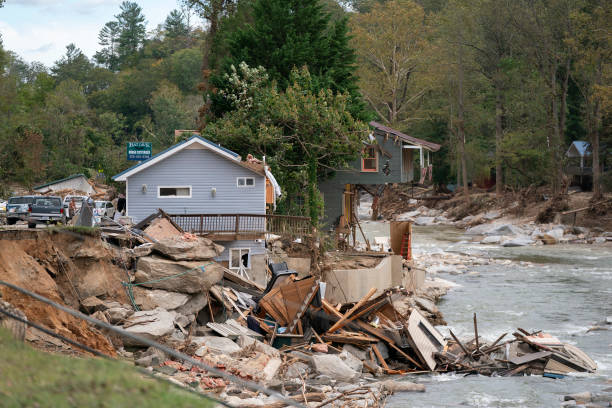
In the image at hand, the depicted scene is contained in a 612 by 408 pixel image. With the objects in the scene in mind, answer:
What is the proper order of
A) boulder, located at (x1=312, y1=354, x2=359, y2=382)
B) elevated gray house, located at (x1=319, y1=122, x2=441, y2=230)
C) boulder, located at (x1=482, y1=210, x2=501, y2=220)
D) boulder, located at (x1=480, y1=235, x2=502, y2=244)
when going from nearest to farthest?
boulder, located at (x1=312, y1=354, x2=359, y2=382) → elevated gray house, located at (x1=319, y1=122, x2=441, y2=230) → boulder, located at (x1=480, y1=235, x2=502, y2=244) → boulder, located at (x1=482, y1=210, x2=501, y2=220)

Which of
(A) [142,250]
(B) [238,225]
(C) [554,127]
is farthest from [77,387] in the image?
(C) [554,127]

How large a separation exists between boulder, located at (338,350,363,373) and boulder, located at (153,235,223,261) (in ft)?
16.1

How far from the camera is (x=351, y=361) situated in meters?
17.6

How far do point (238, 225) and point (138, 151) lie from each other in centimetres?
673

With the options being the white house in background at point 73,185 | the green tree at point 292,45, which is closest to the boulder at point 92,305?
the green tree at point 292,45

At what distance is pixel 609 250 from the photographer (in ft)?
149

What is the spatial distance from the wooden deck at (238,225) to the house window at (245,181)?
6.31 ft

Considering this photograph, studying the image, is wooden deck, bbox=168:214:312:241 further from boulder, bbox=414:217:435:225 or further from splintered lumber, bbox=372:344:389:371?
boulder, bbox=414:217:435:225

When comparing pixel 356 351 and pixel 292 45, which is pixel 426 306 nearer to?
pixel 356 351

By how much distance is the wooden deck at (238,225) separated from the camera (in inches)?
1052

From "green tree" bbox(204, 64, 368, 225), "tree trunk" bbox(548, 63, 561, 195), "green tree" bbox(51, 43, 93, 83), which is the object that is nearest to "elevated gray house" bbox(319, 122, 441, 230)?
"green tree" bbox(204, 64, 368, 225)

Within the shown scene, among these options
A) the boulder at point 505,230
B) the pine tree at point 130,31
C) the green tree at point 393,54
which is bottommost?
the boulder at point 505,230

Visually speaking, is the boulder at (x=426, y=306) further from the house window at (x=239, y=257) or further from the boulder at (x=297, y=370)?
the boulder at (x=297, y=370)

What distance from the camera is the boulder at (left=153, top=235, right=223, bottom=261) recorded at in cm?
1916
